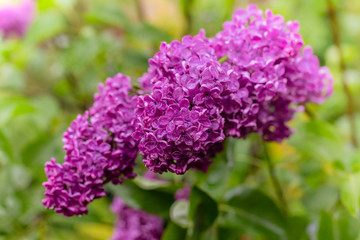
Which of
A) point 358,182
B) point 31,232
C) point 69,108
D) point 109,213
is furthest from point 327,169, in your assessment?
point 69,108

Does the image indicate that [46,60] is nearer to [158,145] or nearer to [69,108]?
[69,108]

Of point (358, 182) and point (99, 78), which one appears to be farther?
point (99, 78)

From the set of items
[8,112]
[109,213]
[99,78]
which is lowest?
[109,213]

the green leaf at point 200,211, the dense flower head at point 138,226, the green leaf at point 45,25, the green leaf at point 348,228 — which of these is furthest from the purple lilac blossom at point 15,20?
the green leaf at point 348,228

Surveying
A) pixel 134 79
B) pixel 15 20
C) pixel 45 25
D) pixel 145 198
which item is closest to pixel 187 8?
pixel 134 79

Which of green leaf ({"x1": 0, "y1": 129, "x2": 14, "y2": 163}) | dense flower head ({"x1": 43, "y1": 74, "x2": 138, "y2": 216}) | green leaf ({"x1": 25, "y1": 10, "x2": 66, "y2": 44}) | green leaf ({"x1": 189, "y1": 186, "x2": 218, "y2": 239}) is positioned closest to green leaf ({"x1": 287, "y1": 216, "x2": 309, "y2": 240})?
green leaf ({"x1": 189, "y1": 186, "x2": 218, "y2": 239})

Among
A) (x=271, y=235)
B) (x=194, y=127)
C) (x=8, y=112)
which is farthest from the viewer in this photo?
(x=8, y=112)
